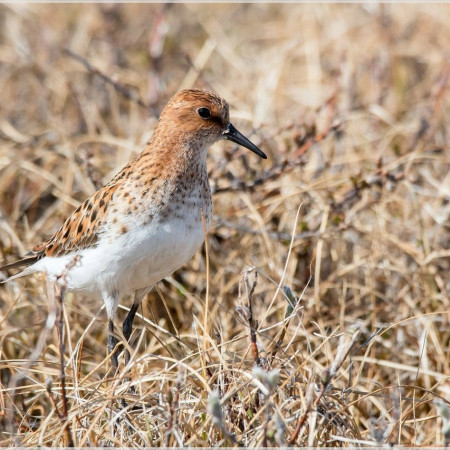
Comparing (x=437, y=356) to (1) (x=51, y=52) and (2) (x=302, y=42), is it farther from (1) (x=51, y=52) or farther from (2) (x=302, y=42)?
(1) (x=51, y=52)

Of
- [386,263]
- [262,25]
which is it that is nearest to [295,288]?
[386,263]

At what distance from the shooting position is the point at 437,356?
14.1 feet

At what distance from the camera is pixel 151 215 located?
3385 millimetres

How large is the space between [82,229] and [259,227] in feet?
4.70

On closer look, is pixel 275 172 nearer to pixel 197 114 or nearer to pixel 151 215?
pixel 197 114

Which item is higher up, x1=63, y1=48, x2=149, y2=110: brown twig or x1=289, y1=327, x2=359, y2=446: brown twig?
x1=63, y1=48, x2=149, y2=110: brown twig

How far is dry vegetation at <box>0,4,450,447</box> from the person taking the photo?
308 centimetres

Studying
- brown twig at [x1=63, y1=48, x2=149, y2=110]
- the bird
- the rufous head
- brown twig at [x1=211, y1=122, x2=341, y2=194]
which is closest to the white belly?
the bird

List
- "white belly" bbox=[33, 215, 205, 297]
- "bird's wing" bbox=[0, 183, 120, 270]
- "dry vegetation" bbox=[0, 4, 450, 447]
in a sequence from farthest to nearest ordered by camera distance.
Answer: "bird's wing" bbox=[0, 183, 120, 270] < "white belly" bbox=[33, 215, 205, 297] < "dry vegetation" bbox=[0, 4, 450, 447]

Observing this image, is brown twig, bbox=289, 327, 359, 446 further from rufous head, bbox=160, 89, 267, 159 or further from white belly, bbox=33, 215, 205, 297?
rufous head, bbox=160, 89, 267, 159

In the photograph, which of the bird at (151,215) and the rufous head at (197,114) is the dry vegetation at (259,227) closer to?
the bird at (151,215)

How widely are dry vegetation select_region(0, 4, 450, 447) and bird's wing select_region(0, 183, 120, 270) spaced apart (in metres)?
0.27

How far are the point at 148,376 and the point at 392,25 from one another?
5053 millimetres

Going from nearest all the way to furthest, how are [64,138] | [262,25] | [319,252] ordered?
[319,252], [64,138], [262,25]
